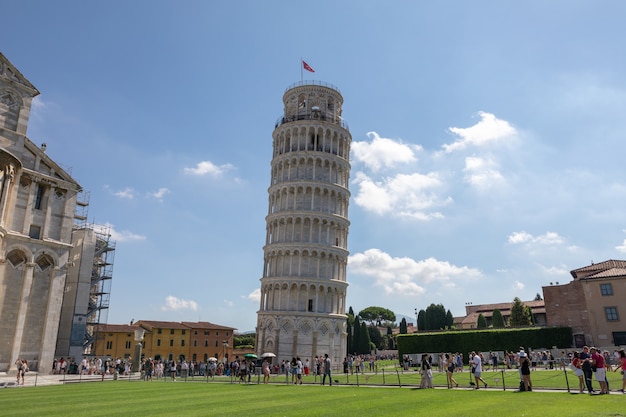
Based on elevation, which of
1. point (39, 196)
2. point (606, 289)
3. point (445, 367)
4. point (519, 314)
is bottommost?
point (445, 367)

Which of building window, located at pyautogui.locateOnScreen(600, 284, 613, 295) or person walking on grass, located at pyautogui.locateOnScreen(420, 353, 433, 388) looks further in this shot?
building window, located at pyautogui.locateOnScreen(600, 284, 613, 295)

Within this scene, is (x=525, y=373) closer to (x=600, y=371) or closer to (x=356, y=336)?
(x=600, y=371)

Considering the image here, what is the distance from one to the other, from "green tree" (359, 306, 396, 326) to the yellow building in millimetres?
61095

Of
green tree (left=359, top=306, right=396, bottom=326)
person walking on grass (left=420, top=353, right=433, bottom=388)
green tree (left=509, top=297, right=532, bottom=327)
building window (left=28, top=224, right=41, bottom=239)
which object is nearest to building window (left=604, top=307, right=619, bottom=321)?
green tree (left=509, top=297, right=532, bottom=327)

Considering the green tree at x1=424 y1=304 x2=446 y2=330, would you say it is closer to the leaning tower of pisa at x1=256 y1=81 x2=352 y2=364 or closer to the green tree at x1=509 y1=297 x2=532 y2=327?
the green tree at x1=509 y1=297 x2=532 y2=327

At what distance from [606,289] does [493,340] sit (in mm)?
13366

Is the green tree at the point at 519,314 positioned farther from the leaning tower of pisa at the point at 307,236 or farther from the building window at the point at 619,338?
the leaning tower of pisa at the point at 307,236

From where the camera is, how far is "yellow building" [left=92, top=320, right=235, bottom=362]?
8831 centimetres

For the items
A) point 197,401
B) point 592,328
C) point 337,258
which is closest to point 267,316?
point 337,258

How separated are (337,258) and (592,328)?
30392 mm

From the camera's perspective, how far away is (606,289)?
51250 mm

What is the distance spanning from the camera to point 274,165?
6719 cm

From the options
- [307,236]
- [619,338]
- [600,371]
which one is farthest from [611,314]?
[600,371]

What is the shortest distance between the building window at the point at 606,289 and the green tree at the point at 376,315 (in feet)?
338
